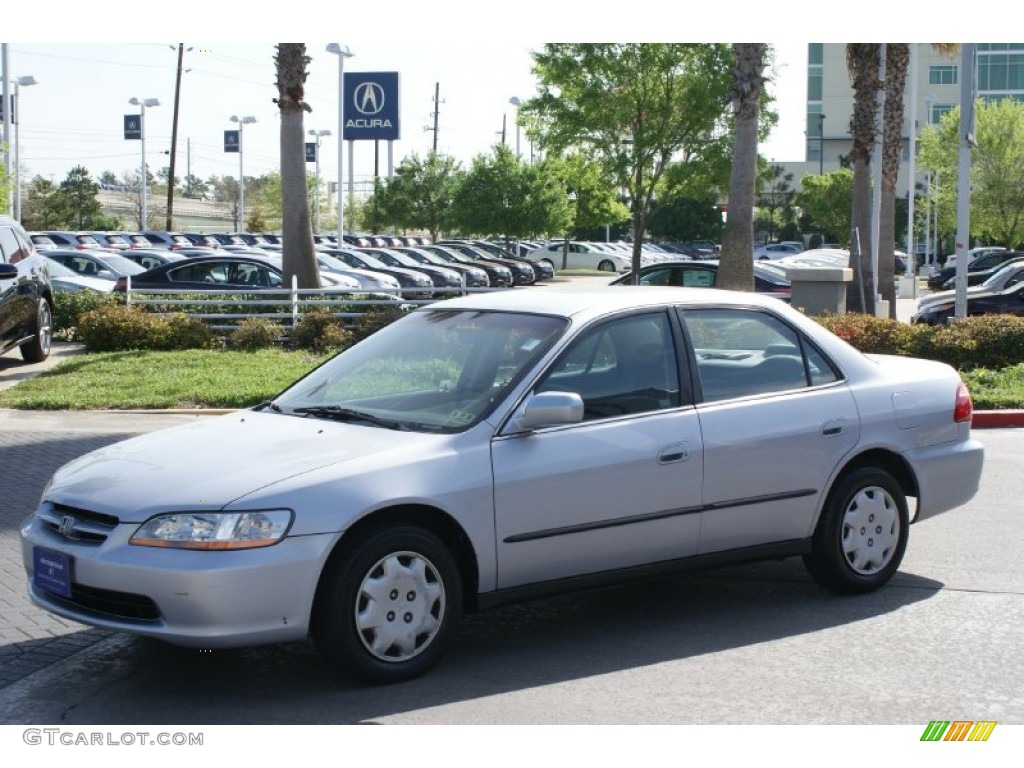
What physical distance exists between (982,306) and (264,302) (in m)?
13.6

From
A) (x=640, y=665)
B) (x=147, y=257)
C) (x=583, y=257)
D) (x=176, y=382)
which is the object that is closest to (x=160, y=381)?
(x=176, y=382)

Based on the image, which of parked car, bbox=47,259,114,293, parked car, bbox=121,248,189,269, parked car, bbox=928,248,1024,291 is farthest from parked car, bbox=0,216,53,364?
parked car, bbox=928,248,1024,291

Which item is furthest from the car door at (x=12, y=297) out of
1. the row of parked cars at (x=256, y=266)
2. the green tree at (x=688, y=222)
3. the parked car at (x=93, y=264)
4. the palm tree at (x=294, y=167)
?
the green tree at (x=688, y=222)

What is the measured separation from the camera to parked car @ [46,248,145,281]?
1196 inches

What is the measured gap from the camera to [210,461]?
562 cm

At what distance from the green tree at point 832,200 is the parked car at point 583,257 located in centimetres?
1197

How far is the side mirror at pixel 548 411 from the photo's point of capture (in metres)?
5.81

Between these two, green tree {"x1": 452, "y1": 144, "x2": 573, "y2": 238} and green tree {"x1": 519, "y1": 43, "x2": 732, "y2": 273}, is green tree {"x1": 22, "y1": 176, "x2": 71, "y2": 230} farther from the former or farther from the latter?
green tree {"x1": 519, "y1": 43, "x2": 732, "y2": 273}

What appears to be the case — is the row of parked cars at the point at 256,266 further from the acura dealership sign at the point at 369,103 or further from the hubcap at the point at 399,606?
the hubcap at the point at 399,606

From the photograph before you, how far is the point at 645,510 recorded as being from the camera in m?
6.19

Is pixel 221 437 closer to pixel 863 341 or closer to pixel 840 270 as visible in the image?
→ pixel 863 341

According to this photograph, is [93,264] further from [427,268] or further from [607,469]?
[607,469]

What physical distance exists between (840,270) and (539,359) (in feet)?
55.8

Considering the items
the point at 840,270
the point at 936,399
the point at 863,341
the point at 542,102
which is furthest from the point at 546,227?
the point at 936,399
